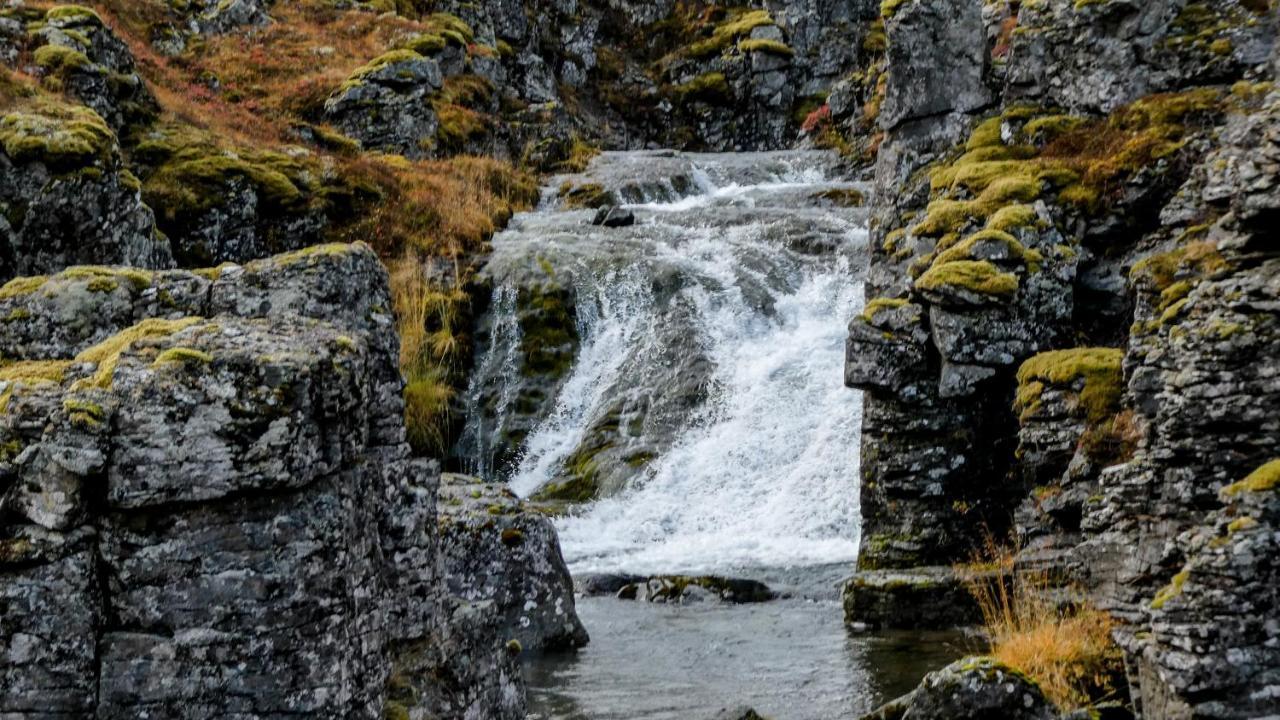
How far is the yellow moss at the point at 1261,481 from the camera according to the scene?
8.80m

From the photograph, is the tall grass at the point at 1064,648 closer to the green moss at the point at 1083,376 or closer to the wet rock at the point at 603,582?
the green moss at the point at 1083,376

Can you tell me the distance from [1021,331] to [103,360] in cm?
1433

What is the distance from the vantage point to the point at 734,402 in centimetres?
2761

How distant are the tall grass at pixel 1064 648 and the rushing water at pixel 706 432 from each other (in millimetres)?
1611

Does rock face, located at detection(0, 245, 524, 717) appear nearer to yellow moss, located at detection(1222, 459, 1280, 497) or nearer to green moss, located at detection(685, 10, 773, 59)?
yellow moss, located at detection(1222, 459, 1280, 497)

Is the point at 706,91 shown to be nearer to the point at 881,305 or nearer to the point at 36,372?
the point at 881,305

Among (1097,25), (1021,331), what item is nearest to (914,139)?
(1097,25)

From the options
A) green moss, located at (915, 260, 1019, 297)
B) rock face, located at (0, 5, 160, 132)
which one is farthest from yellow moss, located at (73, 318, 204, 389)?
rock face, located at (0, 5, 160, 132)

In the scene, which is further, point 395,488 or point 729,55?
point 729,55

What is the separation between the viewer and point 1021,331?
18.2 meters

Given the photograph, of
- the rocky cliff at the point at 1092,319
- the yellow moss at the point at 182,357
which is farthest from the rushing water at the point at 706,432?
the yellow moss at the point at 182,357

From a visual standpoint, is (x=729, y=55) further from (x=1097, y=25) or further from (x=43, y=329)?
(x=43, y=329)

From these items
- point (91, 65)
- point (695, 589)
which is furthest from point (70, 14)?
point (695, 589)

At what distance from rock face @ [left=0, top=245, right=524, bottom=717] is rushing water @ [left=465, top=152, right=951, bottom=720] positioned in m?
6.18
